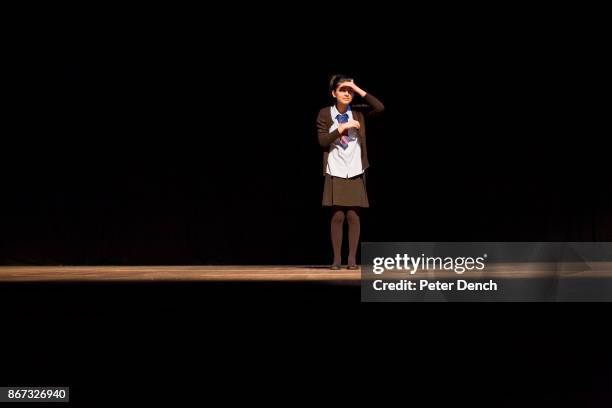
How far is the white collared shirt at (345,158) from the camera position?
4906mm

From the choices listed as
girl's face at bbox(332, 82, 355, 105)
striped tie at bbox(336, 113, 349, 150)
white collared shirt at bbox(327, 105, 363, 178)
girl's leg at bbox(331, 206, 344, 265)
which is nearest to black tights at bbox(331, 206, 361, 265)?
girl's leg at bbox(331, 206, 344, 265)

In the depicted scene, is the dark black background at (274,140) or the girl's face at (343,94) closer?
the girl's face at (343,94)

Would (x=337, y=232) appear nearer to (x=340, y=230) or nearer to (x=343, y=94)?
(x=340, y=230)

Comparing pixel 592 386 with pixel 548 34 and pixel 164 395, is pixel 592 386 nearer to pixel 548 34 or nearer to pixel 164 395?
pixel 164 395

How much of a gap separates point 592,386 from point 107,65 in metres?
4.68

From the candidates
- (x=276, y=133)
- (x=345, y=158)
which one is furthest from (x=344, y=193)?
(x=276, y=133)

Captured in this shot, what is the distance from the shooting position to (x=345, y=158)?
4918 mm

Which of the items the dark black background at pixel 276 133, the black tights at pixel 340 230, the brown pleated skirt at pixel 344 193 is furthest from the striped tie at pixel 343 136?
the dark black background at pixel 276 133

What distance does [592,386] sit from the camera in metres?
2.26

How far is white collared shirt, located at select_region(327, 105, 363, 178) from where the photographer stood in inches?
193

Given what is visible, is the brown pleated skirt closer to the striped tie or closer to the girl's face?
the striped tie

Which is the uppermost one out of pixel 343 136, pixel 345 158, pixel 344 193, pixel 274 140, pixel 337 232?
pixel 274 140

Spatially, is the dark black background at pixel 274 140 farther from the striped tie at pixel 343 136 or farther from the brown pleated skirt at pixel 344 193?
the brown pleated skirt at pixel 344 193

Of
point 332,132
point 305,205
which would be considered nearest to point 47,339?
point 332,132
